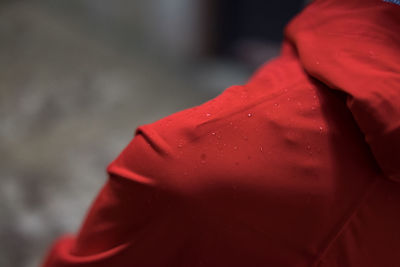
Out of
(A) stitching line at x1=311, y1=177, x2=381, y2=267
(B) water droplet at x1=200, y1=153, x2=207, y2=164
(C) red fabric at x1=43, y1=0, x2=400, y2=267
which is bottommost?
(A) stitching line at x1=311, y1=177, x2=381, y2=267

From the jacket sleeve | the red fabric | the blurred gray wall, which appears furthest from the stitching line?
the blurred gray wall

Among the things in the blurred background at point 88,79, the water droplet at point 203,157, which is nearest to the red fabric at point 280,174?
the water droplet at point 203,157

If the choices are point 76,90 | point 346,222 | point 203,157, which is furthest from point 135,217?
point 76,90

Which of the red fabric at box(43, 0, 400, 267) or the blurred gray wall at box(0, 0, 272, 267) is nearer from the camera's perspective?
the red fabric at box(43, 0, 400, 267)

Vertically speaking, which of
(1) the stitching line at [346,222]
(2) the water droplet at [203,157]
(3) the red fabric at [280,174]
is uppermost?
(2) the water droplet at [203,157]

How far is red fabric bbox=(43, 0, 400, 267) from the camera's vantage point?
0.36 meters

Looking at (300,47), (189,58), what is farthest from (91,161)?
(300,47)

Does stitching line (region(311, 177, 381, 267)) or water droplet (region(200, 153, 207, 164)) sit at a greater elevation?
water droplet (region(200, 153, 207, 164))

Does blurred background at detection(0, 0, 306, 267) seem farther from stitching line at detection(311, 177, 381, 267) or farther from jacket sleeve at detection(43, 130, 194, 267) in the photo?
stitching line at detection(311, 177, 381, 267)

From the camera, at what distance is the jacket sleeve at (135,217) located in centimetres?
36

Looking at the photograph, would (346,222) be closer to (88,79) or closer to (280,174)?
(280,174)

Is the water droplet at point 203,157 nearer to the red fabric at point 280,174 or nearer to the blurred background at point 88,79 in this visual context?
the red fabric at point 280,174

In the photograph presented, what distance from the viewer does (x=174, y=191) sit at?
1.17 ft

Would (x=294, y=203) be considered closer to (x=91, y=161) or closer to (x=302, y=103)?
(x=302, y=103)
